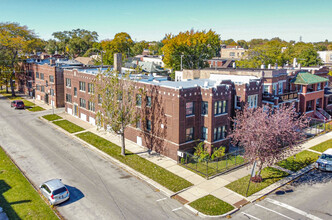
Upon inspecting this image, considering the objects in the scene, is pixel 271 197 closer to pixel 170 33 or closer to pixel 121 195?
pixel 121 195

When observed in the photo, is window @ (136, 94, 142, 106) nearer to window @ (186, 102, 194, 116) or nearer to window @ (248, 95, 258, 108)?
window @ (186, 102, 194, 116)

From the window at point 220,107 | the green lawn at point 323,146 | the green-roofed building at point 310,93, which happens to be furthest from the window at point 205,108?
the green-roofed building at point 310,93

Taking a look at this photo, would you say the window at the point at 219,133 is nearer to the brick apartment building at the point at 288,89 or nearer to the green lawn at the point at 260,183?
the green lawn at the point at 260,183

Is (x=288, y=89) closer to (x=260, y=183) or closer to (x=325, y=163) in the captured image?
(x=325, y=163)

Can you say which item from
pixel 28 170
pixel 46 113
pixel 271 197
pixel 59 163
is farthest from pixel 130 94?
pixel 46 113

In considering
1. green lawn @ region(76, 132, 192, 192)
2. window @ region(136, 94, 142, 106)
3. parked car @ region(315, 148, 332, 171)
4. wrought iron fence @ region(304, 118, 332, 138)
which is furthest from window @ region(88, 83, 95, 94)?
wrought iron fence @ region(304, 118, 332, 138)

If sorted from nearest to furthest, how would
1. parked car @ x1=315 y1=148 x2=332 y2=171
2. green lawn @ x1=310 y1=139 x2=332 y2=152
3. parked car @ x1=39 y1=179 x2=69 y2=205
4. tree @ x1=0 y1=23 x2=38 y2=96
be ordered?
parked car @ x1=39 y1=179 x2=69 y2=205 → parked car @ x1=315 y1=148 x2=332 y2=171 → green lawn @ x1=310 y1=139 x2=332 y2=152 → tree @ x1=0 y1=23 x2=38 y2=96
